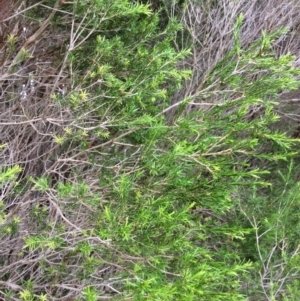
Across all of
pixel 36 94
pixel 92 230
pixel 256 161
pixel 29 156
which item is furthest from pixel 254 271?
pixel 36 94

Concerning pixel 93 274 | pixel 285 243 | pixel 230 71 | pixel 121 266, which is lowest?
pixel 285 243

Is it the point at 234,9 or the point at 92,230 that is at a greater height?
the point at 234,9

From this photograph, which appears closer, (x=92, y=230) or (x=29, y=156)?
(x=92, y=230)

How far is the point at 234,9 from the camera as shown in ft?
10.4

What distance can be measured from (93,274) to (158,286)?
61 centimetres

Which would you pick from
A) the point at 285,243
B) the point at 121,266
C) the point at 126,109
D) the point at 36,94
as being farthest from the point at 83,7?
the point at 285,243

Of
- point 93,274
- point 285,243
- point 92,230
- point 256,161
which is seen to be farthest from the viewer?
point 256,161

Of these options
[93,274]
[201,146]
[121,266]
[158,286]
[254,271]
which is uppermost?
[201,146]

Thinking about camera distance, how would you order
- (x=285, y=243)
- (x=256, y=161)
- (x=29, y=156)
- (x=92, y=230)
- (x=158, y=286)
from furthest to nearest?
1. (x=256, y=161)
2. (x=285, y=243)
3. (x=29, y=156)
4. (x=92, y=230)
5. (x=158, y=286)

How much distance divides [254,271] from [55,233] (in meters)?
2.04

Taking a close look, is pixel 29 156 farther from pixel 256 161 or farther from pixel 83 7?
pixel 256 161

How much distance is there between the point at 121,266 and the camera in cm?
233

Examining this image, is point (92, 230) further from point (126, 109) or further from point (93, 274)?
point (126, 109)

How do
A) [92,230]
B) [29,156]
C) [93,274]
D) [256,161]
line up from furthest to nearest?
→ [256,161], [29,156], [93,274], [92,230]
